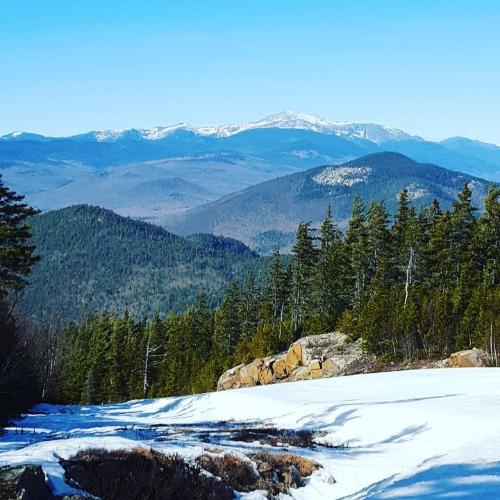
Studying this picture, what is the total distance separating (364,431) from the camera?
715 inches

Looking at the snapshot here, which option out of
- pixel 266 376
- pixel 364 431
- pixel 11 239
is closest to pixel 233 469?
pixel 364 431

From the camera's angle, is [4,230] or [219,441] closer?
[219,441]

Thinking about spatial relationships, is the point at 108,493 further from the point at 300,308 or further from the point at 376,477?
the point at 300,308

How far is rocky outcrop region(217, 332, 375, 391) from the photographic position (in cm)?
4497

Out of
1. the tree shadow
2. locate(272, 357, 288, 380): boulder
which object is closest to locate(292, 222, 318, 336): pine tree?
locate(272, 357, 288, 380): boulder

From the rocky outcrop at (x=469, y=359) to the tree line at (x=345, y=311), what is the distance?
3.40 feet

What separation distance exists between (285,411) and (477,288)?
994 inches

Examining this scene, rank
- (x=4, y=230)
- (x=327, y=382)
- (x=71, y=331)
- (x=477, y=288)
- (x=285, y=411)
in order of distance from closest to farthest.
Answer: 1. (x=285, y=411)
2. (x=4, y=230)
3. (x=327, y=382)
4. (x=477, y=288)
5. (x=71, y=331)

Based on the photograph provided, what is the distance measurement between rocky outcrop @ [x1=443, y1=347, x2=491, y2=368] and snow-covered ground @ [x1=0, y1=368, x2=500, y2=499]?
559cm

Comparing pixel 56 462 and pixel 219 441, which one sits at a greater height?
pixel 56 462

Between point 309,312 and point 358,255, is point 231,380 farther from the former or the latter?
point 358,255

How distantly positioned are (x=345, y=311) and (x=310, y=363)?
334 inches

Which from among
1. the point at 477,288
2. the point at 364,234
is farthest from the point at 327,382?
the point at 364,234

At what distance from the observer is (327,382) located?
112ft
